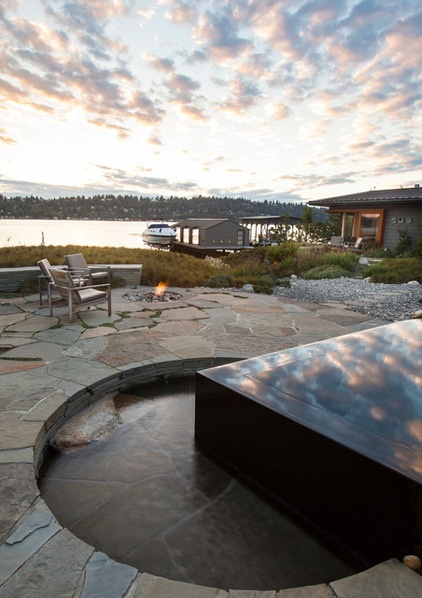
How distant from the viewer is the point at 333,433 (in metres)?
1.63

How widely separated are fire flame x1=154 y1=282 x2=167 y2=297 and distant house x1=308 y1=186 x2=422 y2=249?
13.9 metres

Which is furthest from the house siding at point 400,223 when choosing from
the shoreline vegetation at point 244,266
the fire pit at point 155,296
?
the fire pit at point 155,296

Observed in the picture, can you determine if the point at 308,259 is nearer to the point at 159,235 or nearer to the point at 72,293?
the point at 72,293

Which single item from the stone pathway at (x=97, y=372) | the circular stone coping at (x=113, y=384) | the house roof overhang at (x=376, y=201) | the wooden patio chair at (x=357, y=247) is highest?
the house roof overhang at (x=376, y=201)

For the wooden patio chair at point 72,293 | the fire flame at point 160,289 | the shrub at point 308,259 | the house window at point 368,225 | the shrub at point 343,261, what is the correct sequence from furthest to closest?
the house window at point 368,225 < the shrub at point 308,259 < the shrub at point 343,261 < the fire flame at point 160,289 < the wooden patio chair at point 72,293

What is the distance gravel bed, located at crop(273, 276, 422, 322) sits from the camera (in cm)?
629

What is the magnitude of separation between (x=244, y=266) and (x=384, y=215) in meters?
12.2

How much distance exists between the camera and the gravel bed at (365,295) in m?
6.29

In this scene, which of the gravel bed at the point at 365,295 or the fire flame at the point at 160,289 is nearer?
the gravel bed at the point at 365,295

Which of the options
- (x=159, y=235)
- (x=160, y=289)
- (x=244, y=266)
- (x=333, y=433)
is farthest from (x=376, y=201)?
(x=159, y=235)

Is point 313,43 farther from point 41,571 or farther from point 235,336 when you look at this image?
point 41,571

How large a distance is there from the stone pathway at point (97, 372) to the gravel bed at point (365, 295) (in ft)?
2.04

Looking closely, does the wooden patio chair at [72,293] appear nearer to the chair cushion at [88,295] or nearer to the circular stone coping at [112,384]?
the chair cushion at [88,295]

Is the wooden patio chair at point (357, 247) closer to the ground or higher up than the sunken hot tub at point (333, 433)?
higher up
